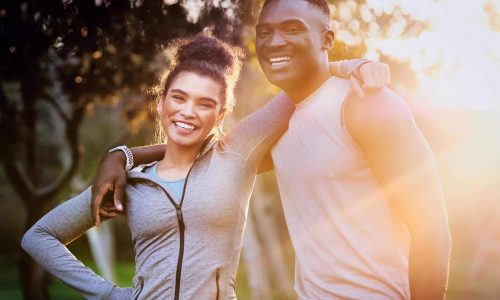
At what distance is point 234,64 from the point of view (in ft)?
11.2

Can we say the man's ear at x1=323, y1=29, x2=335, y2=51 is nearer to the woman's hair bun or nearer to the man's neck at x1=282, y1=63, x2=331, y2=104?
the man's neck at x1=282, y1=63, x2=331, y2=104

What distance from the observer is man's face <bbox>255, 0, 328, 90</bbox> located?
294 centimetres

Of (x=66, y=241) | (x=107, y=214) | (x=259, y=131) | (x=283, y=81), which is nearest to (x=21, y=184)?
(x=66, y=241)

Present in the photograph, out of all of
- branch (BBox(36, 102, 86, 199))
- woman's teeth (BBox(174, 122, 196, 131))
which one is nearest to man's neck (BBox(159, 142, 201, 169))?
woman's teeth (BBox(174, 122, 196, 131))

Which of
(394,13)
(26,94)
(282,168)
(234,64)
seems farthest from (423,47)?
(26,94)

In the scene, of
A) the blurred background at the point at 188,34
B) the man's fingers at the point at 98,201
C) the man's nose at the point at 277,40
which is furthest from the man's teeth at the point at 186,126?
the blurred background at the point at 188,34

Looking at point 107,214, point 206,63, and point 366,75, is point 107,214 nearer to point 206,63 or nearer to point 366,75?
point 206,63

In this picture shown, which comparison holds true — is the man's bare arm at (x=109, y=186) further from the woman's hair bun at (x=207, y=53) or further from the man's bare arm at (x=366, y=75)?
the man's bare arm at (x=366, y=75)

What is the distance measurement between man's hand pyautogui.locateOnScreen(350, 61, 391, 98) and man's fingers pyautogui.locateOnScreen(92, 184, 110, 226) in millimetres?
1220

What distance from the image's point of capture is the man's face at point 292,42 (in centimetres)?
294

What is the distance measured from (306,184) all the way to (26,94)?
696 cm

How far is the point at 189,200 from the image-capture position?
306 centimetres

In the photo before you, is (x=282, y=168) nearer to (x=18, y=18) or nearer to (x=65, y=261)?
(x=65, y=261)

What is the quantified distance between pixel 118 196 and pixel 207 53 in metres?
0.79
